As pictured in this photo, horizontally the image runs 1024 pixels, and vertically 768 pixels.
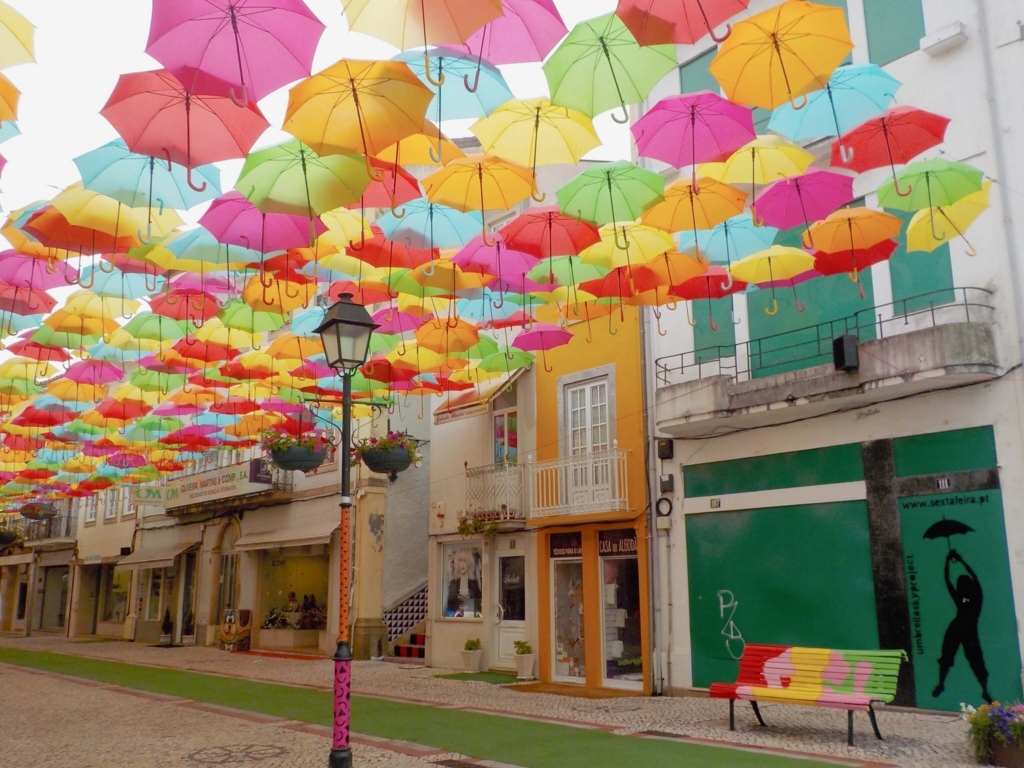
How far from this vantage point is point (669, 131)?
8.17m

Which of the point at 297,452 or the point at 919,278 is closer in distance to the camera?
the point at 919,278

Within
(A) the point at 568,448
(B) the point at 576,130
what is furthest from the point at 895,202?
(A) the point at 568,448

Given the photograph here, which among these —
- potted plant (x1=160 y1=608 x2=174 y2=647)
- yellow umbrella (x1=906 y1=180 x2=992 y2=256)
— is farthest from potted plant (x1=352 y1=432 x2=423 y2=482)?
potted plant (x1=160 y1=608 x2=174 y2=647)

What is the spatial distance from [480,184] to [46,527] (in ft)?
128

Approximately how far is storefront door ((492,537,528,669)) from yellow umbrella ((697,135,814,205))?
391 inches

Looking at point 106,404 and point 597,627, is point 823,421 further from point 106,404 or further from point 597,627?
point 106,404

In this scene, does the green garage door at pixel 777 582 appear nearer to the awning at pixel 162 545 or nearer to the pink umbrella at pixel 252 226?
the pink umbrella at pixel 252 226

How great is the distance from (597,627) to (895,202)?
9115 millimetres

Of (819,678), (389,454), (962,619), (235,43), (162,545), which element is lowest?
(819,678)

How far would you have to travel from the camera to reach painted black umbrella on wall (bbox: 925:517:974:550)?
10.6 meters

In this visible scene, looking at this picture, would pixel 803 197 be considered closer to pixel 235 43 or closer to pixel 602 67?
pixel 602 67

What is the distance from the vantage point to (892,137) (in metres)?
8.23

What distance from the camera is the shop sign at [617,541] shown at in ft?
48.8

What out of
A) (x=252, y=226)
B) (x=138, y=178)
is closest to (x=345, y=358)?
(x=252, y=226)
